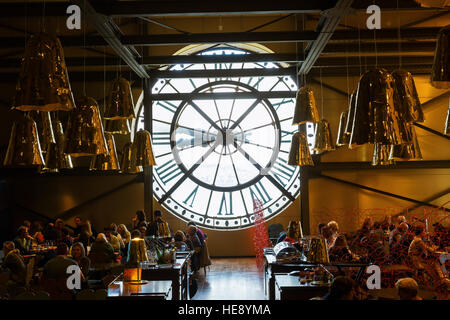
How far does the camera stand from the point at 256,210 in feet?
42.7

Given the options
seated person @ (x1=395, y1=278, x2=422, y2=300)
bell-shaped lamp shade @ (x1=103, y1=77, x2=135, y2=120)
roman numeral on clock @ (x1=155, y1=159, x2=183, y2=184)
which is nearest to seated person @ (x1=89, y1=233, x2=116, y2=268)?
bell-shaped lamp shade @ (x1=103, y1=77, x2=135, y2=120)

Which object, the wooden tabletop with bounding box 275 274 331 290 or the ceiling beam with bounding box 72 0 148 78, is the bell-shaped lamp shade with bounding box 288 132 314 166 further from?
the ceiling beam with bounding box 72 0 148 78

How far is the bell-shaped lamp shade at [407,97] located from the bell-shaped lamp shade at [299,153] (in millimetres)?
3247

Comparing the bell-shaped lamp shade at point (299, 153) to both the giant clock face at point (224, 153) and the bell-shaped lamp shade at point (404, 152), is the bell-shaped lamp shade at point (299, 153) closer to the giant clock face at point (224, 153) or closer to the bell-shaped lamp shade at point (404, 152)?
the bell-shaped lamp shade at point (404, 152)

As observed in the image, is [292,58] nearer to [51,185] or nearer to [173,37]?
[173,37]

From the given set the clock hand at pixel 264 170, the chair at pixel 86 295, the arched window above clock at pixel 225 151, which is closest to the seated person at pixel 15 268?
the chair at pixel 86 295

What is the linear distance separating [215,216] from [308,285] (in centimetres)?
760

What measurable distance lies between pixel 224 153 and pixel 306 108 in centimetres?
696

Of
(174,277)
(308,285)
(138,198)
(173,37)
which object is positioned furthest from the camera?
(138,198)

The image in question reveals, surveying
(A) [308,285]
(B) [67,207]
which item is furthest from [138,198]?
(A) [308,285]

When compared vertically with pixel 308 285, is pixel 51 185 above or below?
above

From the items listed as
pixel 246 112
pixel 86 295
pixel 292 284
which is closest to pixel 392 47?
pixel 246 112

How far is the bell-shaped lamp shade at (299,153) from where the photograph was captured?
6902 millimetres
